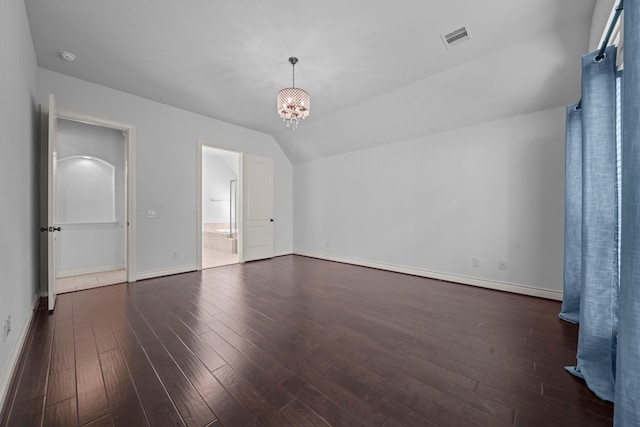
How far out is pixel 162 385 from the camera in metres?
1.53

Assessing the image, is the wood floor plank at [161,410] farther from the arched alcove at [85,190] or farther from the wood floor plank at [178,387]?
the arched alcove at [85,190]

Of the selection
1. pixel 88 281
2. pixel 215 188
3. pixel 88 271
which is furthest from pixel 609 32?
pixel 215 188

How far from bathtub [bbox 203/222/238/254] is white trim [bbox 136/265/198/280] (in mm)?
2224

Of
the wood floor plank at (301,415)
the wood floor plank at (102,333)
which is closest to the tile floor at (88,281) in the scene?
the wood floor plank at (102,333)

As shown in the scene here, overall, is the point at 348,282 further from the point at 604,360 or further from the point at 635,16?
the point at 635,16

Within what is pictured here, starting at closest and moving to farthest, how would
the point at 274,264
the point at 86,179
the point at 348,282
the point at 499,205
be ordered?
the point at 499,205, the point at 348,282, the point at 86,179, the point at 274,264

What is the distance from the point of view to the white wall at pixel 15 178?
5.23 feet

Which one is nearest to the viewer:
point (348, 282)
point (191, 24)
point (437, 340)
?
point (437, 340)

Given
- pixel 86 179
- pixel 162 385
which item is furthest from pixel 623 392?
pixel 86 179

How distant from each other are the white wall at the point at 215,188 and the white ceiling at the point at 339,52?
14.0 ft

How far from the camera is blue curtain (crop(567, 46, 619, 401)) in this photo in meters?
1.56

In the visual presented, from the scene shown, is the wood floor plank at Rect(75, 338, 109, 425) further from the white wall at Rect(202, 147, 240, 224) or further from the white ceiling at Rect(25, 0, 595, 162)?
the white wall at Rect(202, 147, 240, 224)

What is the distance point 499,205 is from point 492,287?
1154mm

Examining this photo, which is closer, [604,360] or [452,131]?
[604,360]
